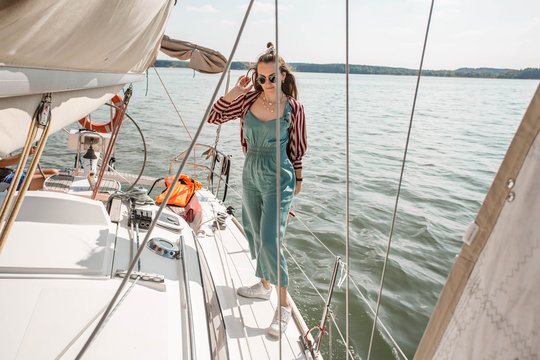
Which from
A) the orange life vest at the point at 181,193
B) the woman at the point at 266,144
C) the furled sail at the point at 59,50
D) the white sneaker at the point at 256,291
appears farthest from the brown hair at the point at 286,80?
the orange life vest at the point at 181,193

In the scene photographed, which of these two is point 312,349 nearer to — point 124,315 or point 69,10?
point 124,315

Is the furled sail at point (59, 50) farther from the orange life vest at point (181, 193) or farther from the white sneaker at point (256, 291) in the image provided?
the orange life vest at point (181, 193)

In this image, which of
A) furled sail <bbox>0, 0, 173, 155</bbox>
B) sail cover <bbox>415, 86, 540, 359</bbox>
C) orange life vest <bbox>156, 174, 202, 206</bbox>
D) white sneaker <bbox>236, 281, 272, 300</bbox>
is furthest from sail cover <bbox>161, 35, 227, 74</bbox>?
sail cover <bbox>415, 86, 540, 359</bbox>

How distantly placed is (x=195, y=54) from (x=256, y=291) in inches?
98.0

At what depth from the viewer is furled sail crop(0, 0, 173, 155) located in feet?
2.27

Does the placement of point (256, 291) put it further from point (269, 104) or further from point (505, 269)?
point (505, 269)

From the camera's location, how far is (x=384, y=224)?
511cm

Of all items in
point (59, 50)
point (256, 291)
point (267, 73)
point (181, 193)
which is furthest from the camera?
point (181, 193)

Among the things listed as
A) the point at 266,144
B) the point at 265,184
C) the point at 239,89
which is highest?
the point at 239,89

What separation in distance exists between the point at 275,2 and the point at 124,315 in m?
1.04

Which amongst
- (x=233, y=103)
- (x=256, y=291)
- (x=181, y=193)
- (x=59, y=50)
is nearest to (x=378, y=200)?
(x=181, y=193)

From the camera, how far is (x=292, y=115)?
187cm

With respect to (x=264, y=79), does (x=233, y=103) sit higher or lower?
lower

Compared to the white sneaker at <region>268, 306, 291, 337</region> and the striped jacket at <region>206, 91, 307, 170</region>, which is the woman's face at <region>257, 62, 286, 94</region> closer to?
the striped jacket at <region>206, 91, 307, 170</region>
